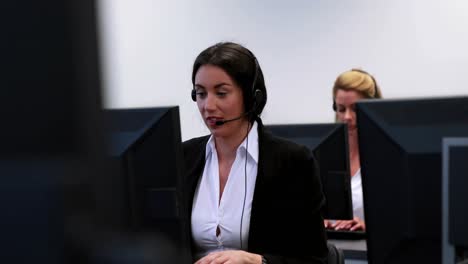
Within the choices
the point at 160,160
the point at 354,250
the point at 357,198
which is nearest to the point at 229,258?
the point at 160,160

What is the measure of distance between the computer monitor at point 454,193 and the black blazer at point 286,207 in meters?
0.52

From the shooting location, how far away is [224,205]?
55.8 inches

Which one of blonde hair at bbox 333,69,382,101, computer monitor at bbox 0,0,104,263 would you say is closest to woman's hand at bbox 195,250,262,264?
computer monitor at bbox 0,0,104,263

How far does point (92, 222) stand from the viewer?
0.70 feet

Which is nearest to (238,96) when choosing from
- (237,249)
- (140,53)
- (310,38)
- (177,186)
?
(237,249)

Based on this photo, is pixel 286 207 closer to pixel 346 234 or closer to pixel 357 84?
pixel 346 234

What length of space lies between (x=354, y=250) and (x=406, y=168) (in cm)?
93

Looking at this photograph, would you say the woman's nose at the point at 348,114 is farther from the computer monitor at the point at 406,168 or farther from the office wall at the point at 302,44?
the computer monitor at the point at 406,168

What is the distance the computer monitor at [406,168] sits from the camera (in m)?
0.96

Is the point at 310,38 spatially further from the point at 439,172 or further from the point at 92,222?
the point at 92,222

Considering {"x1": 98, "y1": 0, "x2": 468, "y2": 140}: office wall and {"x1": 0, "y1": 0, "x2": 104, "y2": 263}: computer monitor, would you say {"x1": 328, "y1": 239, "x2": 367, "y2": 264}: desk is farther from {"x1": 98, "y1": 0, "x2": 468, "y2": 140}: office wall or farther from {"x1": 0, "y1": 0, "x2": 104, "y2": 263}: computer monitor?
{"x1": 0, "y1": 0, "x2": 104, "y2": 263}: computer monitor

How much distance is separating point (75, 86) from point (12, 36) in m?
0.03

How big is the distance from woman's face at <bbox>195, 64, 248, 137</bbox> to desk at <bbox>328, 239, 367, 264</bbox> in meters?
0.66

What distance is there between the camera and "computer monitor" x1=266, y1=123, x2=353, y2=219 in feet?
5.61
